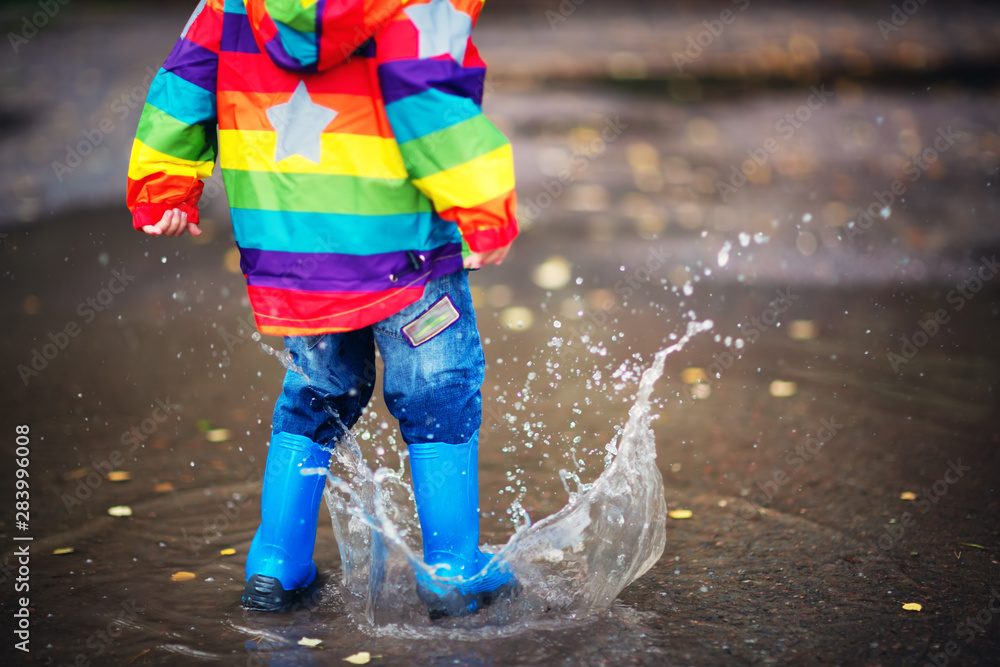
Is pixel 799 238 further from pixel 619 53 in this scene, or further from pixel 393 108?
pixel 619 53

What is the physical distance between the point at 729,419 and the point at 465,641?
1797mm

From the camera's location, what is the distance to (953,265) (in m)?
5.55

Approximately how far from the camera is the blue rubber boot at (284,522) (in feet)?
7.57

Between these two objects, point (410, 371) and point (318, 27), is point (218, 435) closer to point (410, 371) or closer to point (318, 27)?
point (410, 371)

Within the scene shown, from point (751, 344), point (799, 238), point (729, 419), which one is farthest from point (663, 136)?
point (729, 419)
